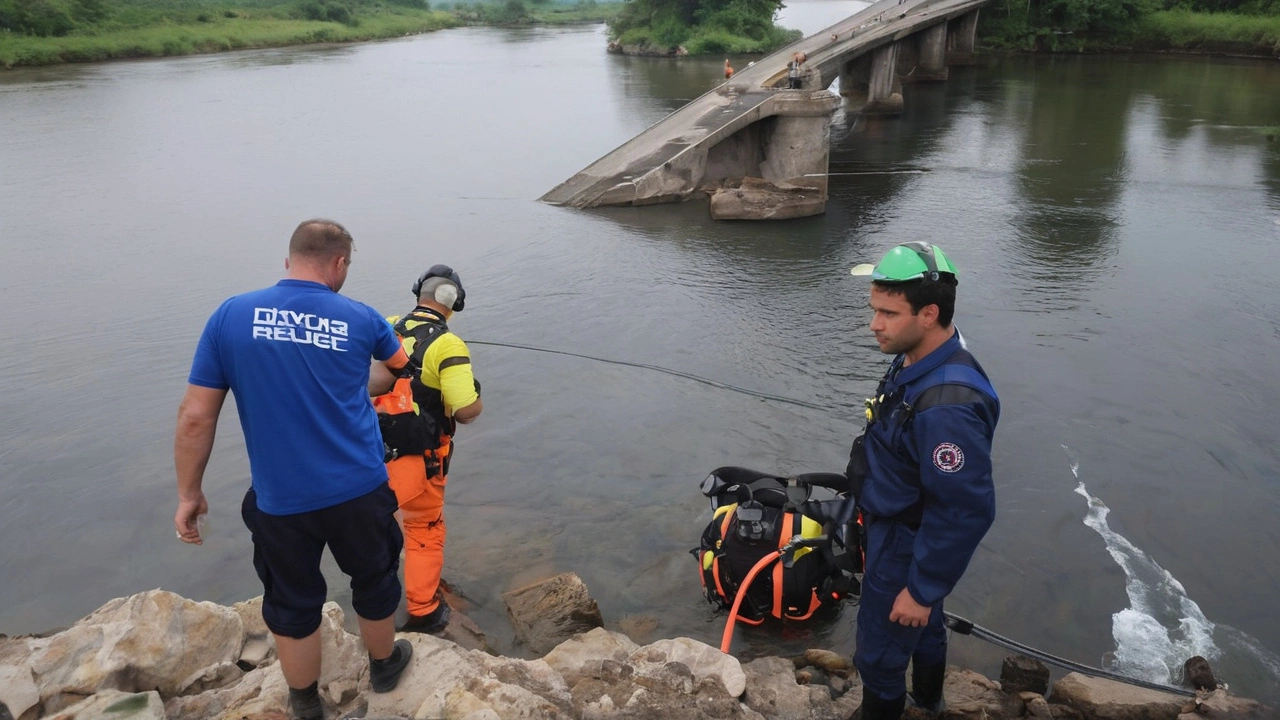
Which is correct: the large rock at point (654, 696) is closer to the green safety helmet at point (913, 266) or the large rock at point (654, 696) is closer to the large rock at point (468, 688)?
the large rock at point (468, 688)

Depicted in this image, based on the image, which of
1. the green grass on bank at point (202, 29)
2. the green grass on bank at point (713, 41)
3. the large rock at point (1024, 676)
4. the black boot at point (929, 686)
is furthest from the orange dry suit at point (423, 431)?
the green grass on bank at point (713, 41)

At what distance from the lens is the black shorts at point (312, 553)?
311 cm

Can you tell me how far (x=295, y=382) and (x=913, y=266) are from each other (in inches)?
85.1

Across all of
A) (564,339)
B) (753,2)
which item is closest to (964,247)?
(564,339)

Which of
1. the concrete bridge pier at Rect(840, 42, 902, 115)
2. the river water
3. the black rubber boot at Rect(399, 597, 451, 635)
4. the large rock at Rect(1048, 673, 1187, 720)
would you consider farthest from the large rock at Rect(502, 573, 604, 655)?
the concrete bridge pier at Rect(840, 42, 902, 115)

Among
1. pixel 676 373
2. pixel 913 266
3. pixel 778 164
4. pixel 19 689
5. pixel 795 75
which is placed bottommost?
pixel 676 373

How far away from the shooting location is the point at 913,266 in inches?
118

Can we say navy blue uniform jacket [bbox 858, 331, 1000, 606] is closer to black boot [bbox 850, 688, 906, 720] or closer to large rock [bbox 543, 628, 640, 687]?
black boot [bbox 850, 688, 906, 720]

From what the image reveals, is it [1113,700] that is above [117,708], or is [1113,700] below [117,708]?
below

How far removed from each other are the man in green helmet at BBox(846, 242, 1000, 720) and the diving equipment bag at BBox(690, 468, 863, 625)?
0.82 m

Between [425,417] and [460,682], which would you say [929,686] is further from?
[425,417]

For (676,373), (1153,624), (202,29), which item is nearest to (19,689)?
(1153,624)

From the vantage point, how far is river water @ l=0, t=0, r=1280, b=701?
17.1 ft

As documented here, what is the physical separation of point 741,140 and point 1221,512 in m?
11.9
